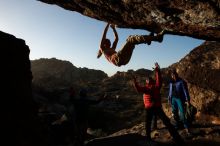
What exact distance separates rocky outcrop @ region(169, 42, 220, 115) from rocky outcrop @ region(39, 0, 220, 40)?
5.35 m

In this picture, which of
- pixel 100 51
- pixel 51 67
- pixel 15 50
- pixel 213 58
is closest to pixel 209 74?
pixel 213 58

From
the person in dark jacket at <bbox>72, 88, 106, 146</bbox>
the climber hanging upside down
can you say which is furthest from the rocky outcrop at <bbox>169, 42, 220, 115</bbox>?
the person in dark jacket at <bbox>72, 88, 106, 146</bbox>

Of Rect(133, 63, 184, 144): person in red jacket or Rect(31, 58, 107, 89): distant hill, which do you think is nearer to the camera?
Rect(133, 63, 184, 144): person in red jacket

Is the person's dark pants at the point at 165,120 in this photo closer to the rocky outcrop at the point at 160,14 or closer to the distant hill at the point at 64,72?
the rocky outcrop at the point at 160,14

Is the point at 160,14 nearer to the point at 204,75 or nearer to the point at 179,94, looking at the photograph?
the point at 179,94

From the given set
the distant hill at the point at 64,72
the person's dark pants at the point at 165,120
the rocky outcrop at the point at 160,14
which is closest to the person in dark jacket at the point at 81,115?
the person's dark pants at the point at 165,120

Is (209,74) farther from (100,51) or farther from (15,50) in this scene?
(15,50)

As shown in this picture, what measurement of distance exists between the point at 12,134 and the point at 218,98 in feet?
34.2

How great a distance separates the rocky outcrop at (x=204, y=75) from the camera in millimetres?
16766

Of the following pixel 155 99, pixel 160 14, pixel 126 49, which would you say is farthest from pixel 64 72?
pixel 160 14

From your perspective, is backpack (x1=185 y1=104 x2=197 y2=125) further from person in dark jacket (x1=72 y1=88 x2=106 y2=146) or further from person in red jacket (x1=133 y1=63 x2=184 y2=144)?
person in dark jacket (x1=72 y1=88 x2=106 y2=146)

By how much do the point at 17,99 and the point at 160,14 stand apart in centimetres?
592

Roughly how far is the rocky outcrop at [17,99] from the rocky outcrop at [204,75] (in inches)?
344

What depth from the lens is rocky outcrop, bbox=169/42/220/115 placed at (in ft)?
55.0
